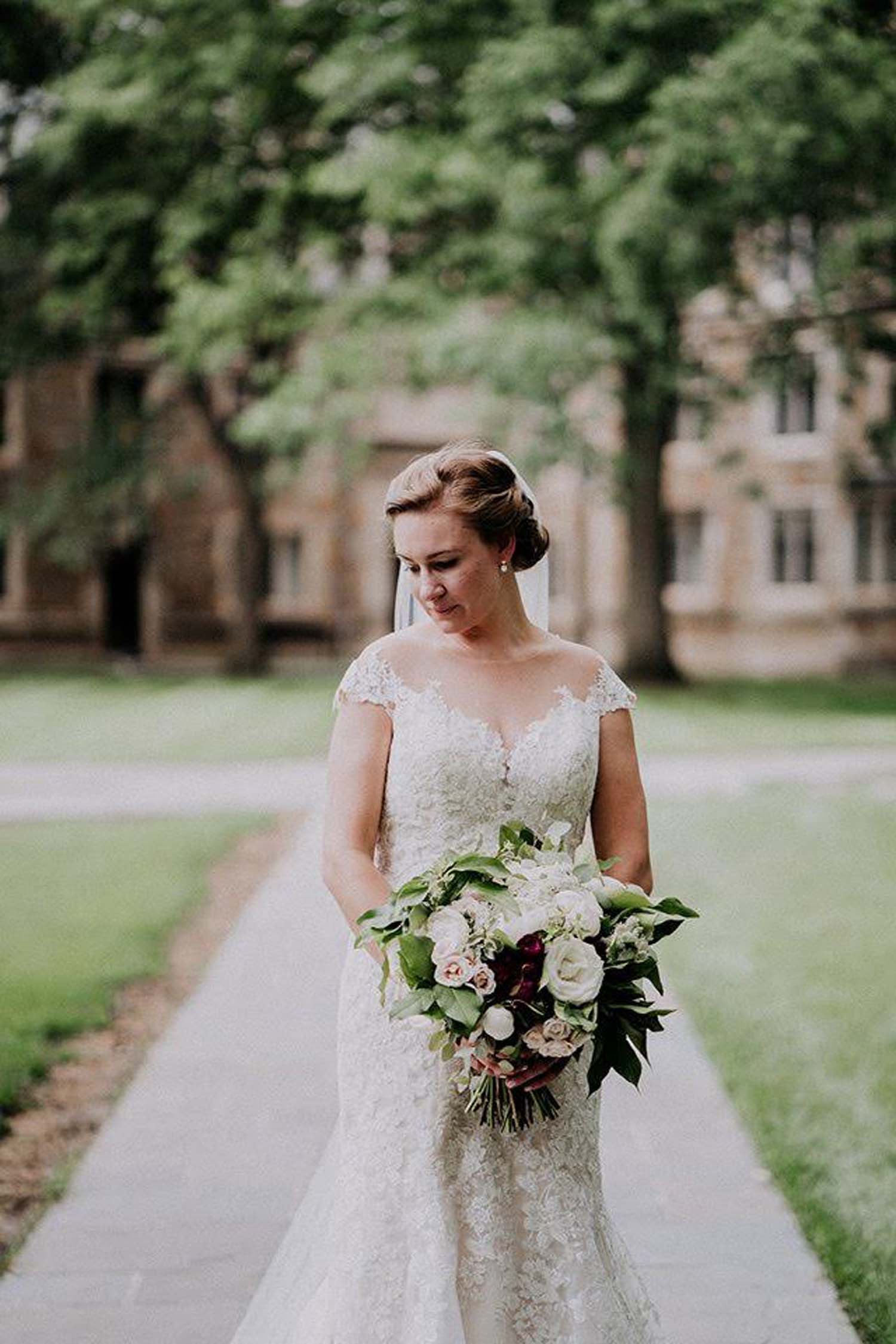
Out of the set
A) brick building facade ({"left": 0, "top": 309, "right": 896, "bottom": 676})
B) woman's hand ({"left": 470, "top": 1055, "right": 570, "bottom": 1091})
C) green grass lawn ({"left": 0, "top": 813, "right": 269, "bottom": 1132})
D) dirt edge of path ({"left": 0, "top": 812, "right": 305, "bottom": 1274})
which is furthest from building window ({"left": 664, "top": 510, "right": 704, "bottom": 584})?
woman's hand ({"left": 470, "top": 1055, "right": 570, "bottom": 1091})

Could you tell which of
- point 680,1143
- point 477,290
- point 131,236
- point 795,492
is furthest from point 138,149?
point 680,1143

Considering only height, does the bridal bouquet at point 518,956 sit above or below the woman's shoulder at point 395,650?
below

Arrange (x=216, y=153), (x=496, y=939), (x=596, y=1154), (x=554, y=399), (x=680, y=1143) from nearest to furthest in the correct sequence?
(x=496, y=939), (x=596, y=1154), (x=680, y=1143), (x=554, y=399), (x=216, y=153)

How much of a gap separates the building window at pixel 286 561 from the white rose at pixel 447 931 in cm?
3575

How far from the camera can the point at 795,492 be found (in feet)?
118

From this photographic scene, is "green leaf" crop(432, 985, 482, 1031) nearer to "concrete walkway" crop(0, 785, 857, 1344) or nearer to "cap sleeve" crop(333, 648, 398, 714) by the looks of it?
"cap sleeve" crop(333, 648, 398, 714)

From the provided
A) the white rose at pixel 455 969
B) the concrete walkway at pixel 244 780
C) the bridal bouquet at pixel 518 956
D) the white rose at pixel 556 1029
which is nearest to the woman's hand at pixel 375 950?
the bridal bouquet at pixel 518 956

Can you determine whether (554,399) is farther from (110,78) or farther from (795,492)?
(795,492)

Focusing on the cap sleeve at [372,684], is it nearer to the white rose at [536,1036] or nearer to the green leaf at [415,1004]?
the green leaf at [415,1004]

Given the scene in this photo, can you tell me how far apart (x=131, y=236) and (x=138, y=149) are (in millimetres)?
1533

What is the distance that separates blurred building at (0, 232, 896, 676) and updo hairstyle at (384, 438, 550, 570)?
31276 mm

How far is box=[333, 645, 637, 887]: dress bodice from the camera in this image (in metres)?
3.11

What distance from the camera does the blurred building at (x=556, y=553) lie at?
116 feet

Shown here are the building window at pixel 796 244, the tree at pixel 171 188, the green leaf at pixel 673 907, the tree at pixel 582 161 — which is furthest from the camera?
the tree at pixel 171 188
